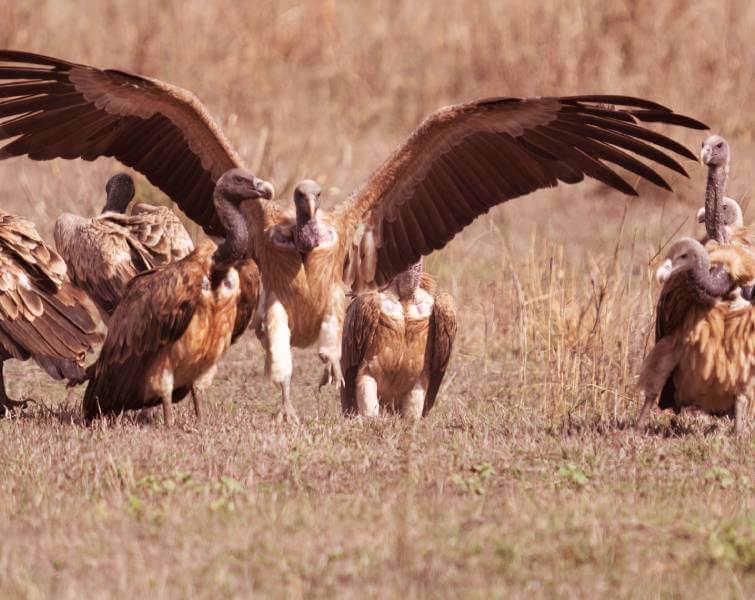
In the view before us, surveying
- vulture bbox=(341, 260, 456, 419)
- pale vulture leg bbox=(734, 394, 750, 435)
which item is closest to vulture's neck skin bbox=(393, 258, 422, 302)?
vulture bbox=(341, 260, 456, 419)

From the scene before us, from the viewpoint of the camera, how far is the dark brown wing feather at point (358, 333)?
28.5 feet

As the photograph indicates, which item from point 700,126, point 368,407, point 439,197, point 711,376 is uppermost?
point 700,126

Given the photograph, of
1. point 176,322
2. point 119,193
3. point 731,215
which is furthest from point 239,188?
point 119,193

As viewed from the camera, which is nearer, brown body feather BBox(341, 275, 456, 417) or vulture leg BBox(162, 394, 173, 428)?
vulture leg BBox(162, 394, 173, 428)

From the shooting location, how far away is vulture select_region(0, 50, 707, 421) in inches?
313

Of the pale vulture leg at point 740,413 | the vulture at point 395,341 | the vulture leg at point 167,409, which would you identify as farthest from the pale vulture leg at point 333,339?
the pale vulture leg at point 740,413

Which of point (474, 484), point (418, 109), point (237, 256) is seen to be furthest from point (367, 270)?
point (418, 109)

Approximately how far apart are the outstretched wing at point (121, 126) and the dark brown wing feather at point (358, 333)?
40.9 inches

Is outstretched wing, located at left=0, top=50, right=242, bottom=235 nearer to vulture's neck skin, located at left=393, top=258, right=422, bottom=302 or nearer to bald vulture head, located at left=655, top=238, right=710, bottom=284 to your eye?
vulture's neck skin, located at left=393, top=258, right=422, bottom=302

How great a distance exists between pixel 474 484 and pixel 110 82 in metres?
3.16

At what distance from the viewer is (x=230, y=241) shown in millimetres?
7500

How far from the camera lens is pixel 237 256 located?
7504mm

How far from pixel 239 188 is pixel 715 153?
255 centimetres

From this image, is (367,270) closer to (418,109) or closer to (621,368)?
(621,368)
